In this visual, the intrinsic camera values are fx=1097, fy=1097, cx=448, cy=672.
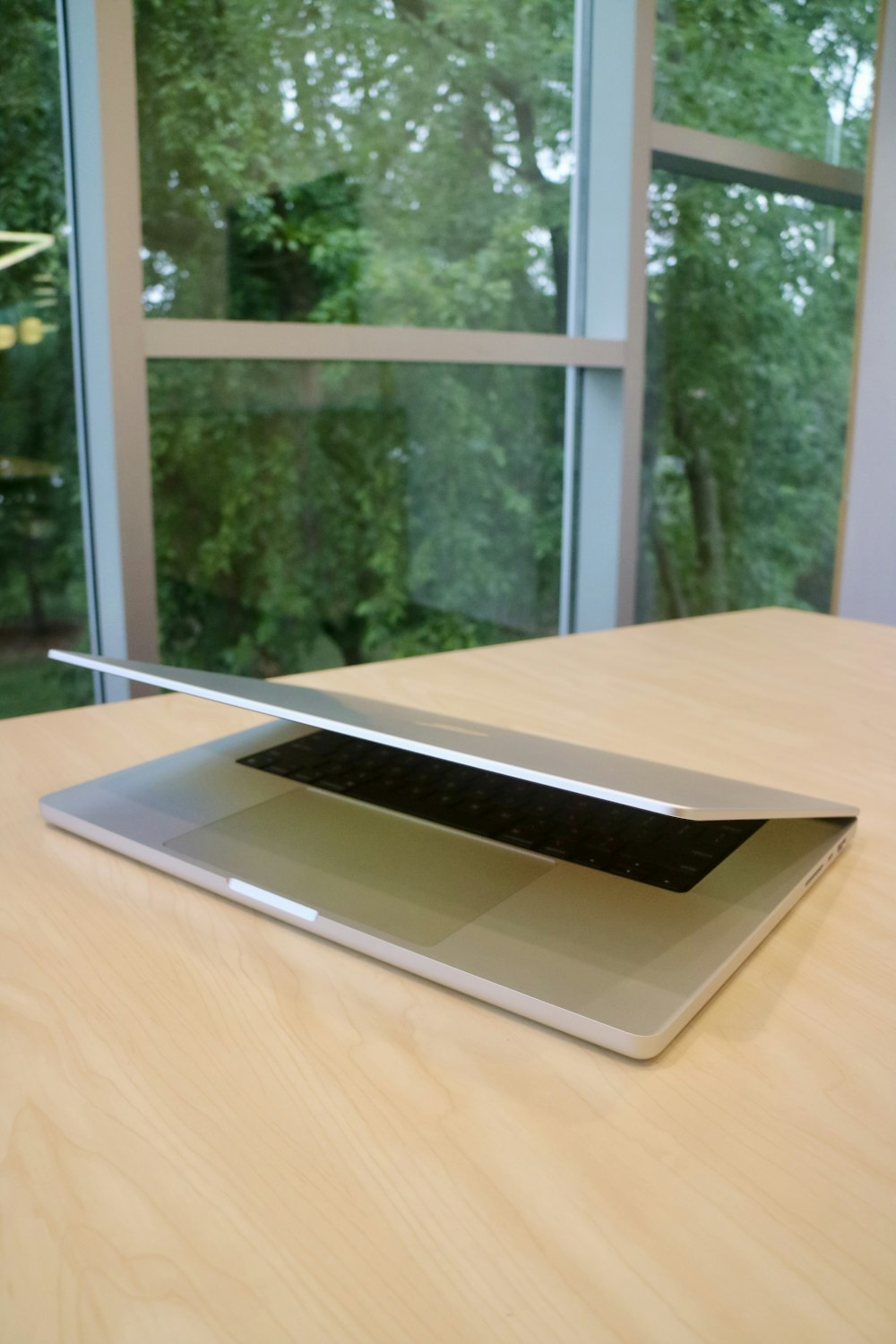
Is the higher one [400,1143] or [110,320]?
[110,320]

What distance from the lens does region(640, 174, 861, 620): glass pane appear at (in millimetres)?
2820

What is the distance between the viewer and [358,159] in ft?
7.23

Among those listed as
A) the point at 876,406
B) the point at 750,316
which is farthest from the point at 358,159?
the point at 876,406

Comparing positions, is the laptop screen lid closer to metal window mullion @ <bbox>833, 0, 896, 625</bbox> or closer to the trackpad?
the trackpad

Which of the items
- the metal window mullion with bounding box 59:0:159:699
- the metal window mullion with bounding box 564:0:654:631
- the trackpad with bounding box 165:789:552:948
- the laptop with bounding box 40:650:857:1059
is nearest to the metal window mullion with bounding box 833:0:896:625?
the metal window mullion with bounding box 564:0:654:631

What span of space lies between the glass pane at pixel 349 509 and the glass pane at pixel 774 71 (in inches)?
29.7

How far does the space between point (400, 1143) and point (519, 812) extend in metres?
0.27

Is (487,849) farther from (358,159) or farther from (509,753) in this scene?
(358,159)

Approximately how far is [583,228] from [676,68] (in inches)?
17.3

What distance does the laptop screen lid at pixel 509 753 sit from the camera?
0.46 metres

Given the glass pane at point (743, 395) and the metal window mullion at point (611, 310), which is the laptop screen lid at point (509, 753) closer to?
the metal window mullion at point (611, 310)

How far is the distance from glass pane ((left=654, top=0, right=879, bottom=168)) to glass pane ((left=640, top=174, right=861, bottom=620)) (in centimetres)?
15

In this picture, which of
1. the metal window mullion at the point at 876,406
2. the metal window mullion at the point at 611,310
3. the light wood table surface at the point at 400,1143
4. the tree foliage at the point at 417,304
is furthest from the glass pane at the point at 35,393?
the metal window mullion at the point at 876,406

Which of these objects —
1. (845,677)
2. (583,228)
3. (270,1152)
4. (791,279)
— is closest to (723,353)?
(791,279)
